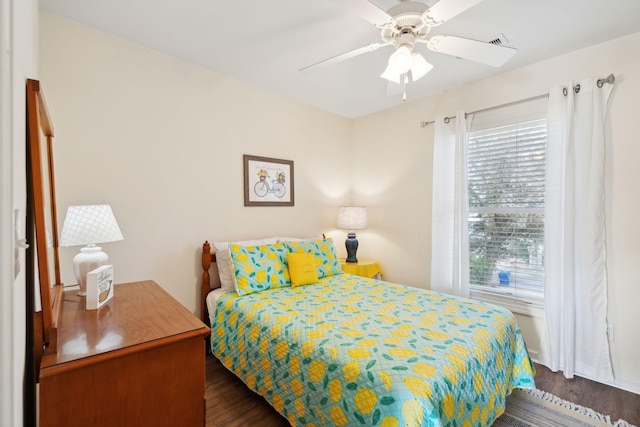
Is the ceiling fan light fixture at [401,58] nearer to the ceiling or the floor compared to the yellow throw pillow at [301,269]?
nearer to the ceiling

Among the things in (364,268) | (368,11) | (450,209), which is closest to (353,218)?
(364,268)

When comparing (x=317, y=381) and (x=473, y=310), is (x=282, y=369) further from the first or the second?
(x=473, y=310)

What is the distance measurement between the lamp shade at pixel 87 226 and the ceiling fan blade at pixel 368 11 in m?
1.64

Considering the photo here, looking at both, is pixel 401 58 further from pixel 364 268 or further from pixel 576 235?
pixel 364 268

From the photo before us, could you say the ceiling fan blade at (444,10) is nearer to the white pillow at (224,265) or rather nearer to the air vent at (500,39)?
the air vent at (500,39)

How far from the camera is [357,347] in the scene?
1.47 metres

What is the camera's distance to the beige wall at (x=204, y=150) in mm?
2025

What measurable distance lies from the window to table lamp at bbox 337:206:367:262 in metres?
1.18

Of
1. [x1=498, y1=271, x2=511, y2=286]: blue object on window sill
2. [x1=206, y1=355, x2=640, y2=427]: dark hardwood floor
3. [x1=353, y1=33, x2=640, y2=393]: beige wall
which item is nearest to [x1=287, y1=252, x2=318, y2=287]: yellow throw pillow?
[x1=206, y1=355, x2=640, y2=427]: dark hardwood floor

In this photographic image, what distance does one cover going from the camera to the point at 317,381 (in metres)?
1.45

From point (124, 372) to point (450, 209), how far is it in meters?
2.86

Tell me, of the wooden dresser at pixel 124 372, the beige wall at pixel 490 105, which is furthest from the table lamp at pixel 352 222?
the wooden dresser at pixel 124 372

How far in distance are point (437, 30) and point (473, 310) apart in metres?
1.93

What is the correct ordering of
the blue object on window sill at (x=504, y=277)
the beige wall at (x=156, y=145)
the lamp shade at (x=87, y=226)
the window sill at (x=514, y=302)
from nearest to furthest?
the lamp shade at (x=87, y=226), the beige wall at (x=156, y=145), the window sill at (x=514, y=302), the blue object on window sill at (x=504, y=277)
